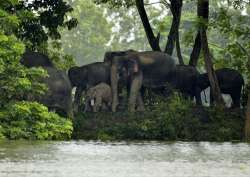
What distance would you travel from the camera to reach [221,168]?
11.9m

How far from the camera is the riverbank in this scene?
25141 mm

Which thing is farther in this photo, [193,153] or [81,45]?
[81,45]

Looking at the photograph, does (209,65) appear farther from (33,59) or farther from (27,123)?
(27,123)

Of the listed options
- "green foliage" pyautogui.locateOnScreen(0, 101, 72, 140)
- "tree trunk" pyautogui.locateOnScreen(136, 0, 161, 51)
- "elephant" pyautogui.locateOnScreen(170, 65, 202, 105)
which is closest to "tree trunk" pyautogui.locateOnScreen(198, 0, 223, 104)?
"elephant" pyautogui.locateOnScreen(170, 65, 202, 105)

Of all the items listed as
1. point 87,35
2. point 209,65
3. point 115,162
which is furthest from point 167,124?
point 87,35

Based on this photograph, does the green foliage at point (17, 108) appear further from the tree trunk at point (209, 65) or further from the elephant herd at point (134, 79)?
the elephant herd at point (134, 79)

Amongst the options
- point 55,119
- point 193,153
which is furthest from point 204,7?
point 193,153

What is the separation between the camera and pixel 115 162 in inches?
500

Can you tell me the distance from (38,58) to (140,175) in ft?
53.5

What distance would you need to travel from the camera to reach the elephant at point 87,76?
3212 cm

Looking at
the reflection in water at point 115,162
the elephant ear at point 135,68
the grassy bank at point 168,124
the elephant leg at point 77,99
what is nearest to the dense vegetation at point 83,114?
the grassy bank at point 168,124

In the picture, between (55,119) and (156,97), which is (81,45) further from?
(55,119)

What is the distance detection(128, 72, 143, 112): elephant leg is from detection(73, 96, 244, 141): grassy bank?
1.45 m

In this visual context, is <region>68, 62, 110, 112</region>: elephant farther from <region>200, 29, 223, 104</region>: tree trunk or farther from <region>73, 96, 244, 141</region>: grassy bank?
<region>200, 29, 223, 104</region>: tree trunk
